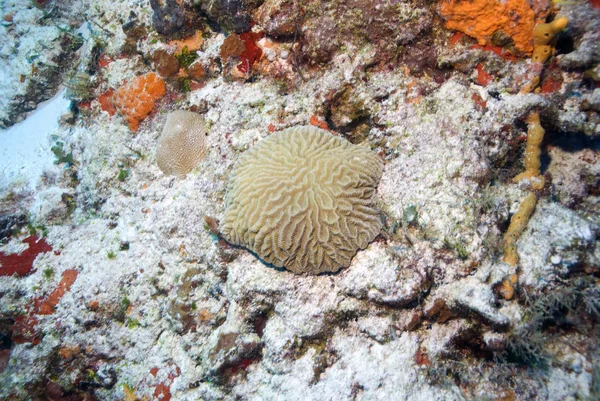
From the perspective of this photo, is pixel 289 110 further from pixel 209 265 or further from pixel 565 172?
pixel 565 172

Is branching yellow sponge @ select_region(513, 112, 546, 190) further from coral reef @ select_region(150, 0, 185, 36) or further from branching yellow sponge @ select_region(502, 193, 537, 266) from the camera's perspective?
coral reef @ select_region(150, 0, 185, 36)

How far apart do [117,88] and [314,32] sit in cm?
353

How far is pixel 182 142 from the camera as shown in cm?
397

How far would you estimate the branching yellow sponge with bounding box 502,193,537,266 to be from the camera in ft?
9.21

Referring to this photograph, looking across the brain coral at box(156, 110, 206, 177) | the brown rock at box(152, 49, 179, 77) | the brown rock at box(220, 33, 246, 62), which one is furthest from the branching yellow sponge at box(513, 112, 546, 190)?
the brown rock at box(152, 49, 179, 77)

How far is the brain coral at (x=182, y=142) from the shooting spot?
3.97 m

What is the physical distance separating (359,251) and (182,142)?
8.52ft

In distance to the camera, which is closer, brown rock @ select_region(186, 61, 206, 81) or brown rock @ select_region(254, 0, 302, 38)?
brown rock @ select_region(254, 0, 302, 38)

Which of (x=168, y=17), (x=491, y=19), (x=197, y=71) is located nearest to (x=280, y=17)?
(x=197, y=71)

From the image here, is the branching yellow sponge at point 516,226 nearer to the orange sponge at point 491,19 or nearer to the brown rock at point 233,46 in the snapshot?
the orange sponge at point 491,19

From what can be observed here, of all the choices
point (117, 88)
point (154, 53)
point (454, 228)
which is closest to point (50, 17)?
point (117, 88)

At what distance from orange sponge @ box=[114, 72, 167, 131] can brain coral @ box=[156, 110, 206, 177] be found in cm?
76

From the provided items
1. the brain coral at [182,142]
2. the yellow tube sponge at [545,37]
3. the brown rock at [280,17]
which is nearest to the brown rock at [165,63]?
the brain coral at [182,142]

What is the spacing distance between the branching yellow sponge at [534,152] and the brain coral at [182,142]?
11.9 feet
